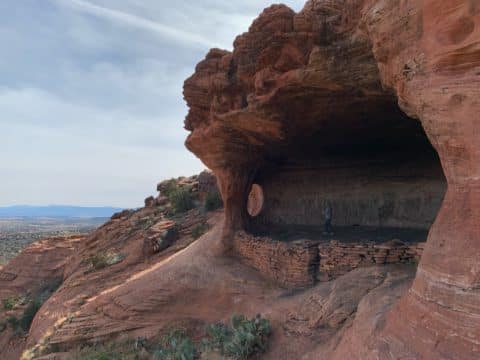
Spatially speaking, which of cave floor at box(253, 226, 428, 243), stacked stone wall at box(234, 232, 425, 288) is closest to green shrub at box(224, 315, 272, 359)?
stacked stone wall at box(234, 232, 425, 288)

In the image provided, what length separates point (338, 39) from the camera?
24.0 ft

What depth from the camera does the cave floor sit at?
8.98m

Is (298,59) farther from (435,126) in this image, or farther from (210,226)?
(210,226)

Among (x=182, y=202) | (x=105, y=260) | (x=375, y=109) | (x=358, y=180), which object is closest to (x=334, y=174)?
(x=358, y=180)

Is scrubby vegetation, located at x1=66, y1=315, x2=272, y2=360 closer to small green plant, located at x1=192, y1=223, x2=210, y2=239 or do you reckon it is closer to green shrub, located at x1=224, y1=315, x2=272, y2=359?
green shrub, located at x1=224, y1=315, x2=272, y2=359

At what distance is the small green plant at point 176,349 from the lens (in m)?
7.45

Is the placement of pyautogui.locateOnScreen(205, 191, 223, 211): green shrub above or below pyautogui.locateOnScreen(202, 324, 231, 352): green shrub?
above

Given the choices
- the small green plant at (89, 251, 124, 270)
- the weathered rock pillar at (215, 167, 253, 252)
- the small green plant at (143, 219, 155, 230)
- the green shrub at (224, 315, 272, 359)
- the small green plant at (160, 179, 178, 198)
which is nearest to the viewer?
the green shrub at (224, 315, 272, 359)

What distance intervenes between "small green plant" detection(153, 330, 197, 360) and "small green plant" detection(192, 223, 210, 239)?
6.81 m

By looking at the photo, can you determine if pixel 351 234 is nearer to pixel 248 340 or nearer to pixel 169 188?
pixel 248 340

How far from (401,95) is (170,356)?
5.84 meters

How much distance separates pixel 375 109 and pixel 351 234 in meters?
3.21

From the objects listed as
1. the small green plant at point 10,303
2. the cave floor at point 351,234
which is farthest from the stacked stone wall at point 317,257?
the small green plant at point 10,303

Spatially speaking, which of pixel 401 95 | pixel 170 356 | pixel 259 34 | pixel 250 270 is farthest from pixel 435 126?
pixel 250 270
